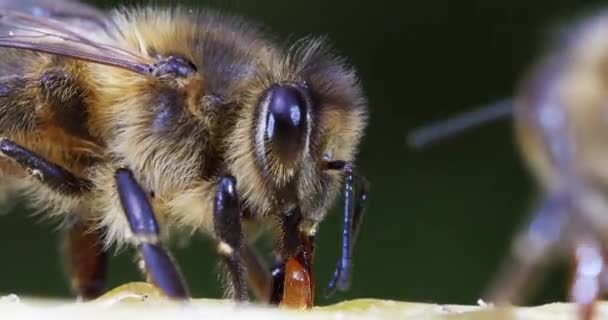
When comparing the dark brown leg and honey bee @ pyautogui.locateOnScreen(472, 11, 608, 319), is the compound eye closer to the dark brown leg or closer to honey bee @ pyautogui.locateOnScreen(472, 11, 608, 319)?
the dark brown leg

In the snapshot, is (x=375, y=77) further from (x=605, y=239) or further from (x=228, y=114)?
(x=605, y=239)

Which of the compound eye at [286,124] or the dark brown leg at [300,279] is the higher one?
the compound eye at [286,124]

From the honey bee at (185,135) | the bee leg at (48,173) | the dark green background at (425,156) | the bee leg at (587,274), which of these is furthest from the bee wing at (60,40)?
the dark green background at (425,156)

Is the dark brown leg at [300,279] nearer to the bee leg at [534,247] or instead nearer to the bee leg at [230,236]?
the bee leg at [230,236]

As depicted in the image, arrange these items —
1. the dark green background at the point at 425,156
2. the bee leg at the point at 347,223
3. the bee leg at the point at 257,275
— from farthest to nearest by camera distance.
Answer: the dark green background at the point at 425,156
the bee leg at the point at 257,275
the bee leg at the point at 347,223

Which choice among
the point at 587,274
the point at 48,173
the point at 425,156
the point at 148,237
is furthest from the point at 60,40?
the point at 425,156

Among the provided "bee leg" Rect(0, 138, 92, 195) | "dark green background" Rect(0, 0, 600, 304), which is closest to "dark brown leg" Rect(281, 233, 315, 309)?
"bee leg" Rect(0, 138, 92, 195)

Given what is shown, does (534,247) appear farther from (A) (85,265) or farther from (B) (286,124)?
(A) (85,265)
